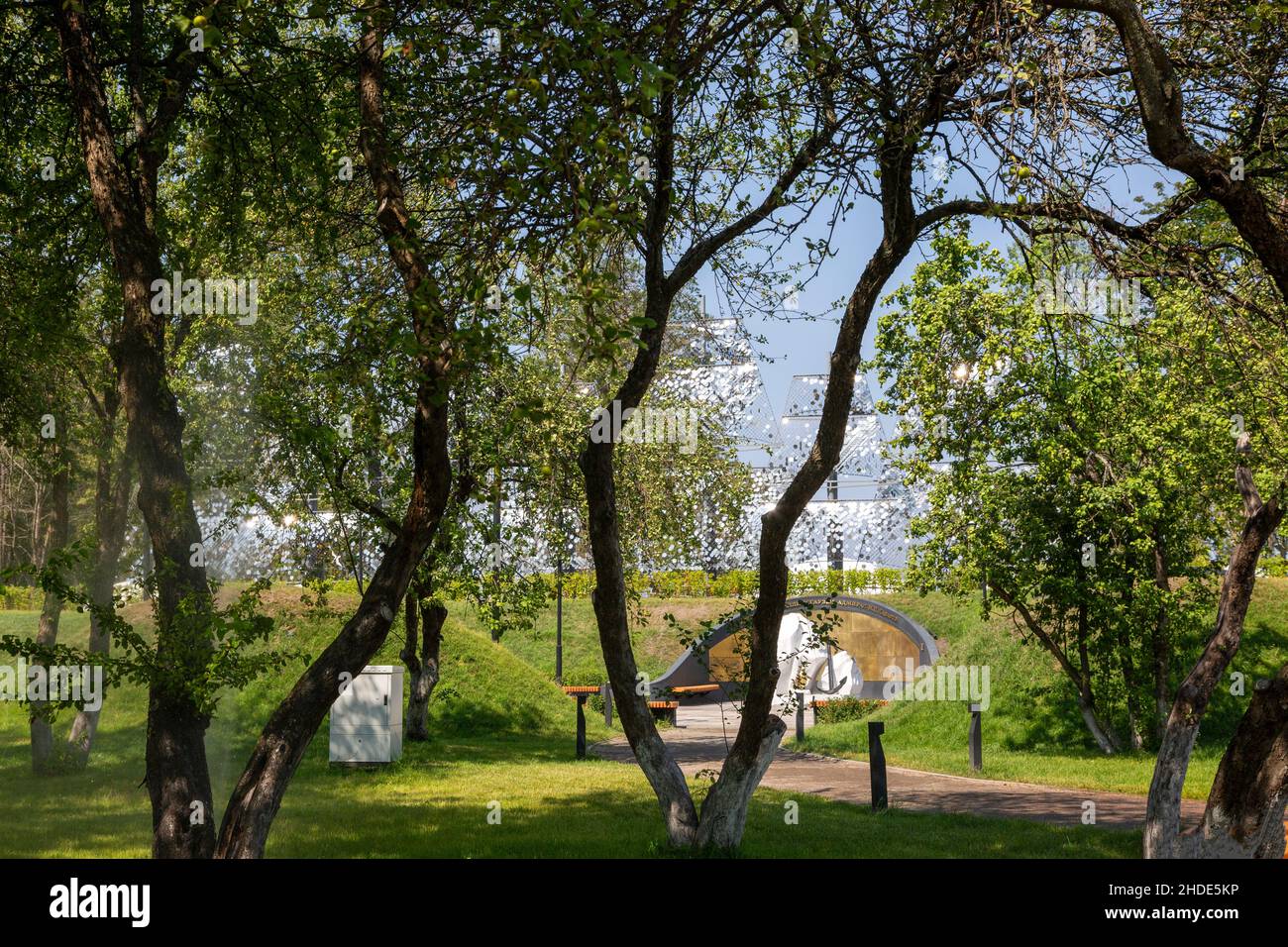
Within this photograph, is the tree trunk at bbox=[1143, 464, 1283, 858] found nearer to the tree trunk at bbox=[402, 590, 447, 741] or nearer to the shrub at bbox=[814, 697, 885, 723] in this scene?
the tree trunk at bbox=[402, 590, 447, 741]

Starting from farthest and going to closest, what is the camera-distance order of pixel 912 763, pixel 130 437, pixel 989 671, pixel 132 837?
pixel 989 671 < pixel 912 763 < pixel 132 837 < pixel 130 437

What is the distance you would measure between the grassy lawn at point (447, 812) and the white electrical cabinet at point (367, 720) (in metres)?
0.36

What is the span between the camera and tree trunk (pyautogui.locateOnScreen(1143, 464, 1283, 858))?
830 centimetres

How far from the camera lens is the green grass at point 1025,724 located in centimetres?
1752

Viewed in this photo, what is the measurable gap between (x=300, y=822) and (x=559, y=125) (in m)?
8.75

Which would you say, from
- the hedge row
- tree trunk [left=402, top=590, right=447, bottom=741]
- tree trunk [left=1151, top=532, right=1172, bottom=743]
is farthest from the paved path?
the hedge row

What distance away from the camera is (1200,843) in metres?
7.62

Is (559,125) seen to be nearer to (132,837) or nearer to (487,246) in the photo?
(487,246)

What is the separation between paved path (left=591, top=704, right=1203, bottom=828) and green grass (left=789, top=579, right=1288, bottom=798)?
0.74 metres

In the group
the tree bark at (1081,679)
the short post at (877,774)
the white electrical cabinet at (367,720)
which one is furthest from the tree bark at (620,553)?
the tree bark at (1081,679)

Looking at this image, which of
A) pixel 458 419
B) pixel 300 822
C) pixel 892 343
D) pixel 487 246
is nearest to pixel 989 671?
pixel 892 343

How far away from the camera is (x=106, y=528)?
50.7 feet

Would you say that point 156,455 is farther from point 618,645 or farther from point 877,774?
point 877,774

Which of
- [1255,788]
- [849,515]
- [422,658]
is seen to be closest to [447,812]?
[422,658]
